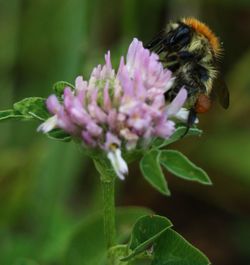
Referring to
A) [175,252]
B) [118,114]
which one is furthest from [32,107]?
[175,252]

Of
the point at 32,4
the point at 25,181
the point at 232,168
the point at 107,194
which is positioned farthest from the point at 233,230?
the point at 107,194

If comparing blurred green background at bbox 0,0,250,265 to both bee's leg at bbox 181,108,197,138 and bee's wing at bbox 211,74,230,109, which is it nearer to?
bee's wing at bbox 211,74,230,109

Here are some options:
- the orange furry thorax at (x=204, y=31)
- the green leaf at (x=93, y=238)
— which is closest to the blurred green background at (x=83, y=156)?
the green leaf at (x=93, y=238)

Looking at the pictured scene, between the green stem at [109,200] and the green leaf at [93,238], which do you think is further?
the green leaf at [93,238]

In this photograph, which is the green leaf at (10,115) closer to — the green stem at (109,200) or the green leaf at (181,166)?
Result: the green stem at (109,200)

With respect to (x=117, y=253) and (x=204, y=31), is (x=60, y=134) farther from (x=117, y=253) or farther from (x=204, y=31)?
(x=204, y=31)

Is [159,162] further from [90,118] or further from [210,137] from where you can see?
[210,137]
